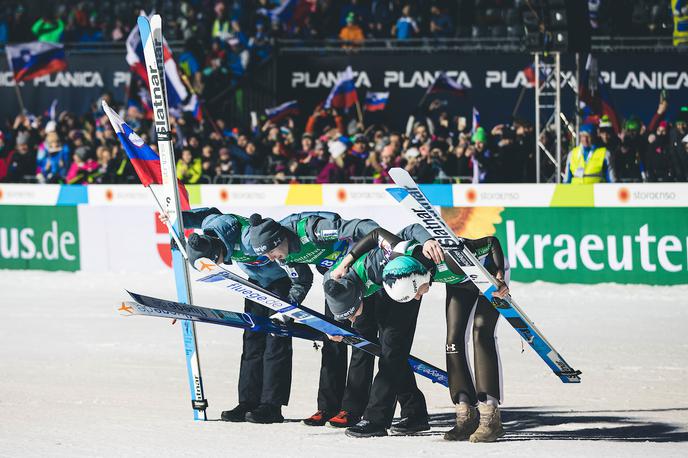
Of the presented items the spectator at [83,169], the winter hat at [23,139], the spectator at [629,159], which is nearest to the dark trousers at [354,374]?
the spectator at [629,159]

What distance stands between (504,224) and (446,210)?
2.44 ft

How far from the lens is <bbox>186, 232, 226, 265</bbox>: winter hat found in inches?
303

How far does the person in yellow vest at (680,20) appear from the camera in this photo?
58.4 feet

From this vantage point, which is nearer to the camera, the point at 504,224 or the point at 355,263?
the point at 355,263

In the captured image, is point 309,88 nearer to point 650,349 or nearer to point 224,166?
point 224,166

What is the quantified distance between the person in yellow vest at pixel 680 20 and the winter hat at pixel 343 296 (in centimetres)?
1188

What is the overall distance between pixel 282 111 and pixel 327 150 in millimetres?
2174

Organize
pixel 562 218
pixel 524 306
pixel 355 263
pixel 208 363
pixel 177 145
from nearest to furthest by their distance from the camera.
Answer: pixel 355 263
pixel 208 363
pixel 524 306
pixel 562 218
pixel 177 145

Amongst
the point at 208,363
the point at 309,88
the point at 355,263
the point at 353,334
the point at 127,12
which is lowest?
the point at 208,363

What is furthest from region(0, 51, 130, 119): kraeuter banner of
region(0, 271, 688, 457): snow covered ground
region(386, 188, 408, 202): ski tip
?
region(386, 188, 408, 202): ski tip

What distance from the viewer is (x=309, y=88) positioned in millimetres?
19859

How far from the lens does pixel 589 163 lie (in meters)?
15.1

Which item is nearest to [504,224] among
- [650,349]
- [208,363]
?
[650,349]

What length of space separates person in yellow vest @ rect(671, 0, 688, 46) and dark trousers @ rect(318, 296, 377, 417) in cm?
1137
